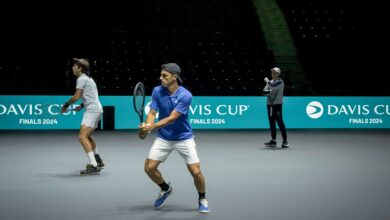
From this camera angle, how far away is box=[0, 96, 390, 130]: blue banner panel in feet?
54.2

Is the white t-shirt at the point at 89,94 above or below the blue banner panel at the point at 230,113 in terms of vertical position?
above

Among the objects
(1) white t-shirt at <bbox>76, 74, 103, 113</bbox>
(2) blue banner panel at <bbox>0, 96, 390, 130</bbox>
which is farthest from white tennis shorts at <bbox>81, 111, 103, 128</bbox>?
(2) blue banner panel at <bbox>0, 96, 390, 130</bbox>

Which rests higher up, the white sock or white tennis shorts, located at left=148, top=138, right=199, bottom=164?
white tennis shorts, located at left=148, top=138, right=199, bottom=164

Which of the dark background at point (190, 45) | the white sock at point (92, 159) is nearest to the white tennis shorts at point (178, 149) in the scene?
the white sock at point (92, 159)

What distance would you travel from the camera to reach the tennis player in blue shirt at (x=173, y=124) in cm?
603

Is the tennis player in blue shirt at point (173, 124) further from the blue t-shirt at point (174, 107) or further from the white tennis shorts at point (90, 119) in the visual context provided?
the white tennis shorts at point (90, 119)

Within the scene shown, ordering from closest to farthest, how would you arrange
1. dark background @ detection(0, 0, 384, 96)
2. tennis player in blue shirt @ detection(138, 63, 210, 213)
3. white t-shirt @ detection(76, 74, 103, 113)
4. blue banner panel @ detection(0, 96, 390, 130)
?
tennis player in blue shirt @ detection(138, 63, 210, 213)
white t-shirt @ detection(76, 74, 103, 113)
blue banner panel @ detection(0, 96, 390, 130)
dark background @ detection(0, 0, 384, 96)

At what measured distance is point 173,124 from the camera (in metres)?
6.23

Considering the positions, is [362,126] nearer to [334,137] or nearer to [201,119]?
[334,137]

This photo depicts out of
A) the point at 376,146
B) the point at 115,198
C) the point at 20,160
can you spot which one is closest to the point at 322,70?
the point at 376,146

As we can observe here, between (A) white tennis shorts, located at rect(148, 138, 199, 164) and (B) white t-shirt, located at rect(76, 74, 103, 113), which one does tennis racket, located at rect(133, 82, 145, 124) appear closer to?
(A) white tennis shorts, located at rect(148, 138, 199, 164)

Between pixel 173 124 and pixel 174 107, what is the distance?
21 centimetres

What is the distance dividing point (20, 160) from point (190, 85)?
38.0 feet

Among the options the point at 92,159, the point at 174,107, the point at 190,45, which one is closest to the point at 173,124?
the point at 174,107
